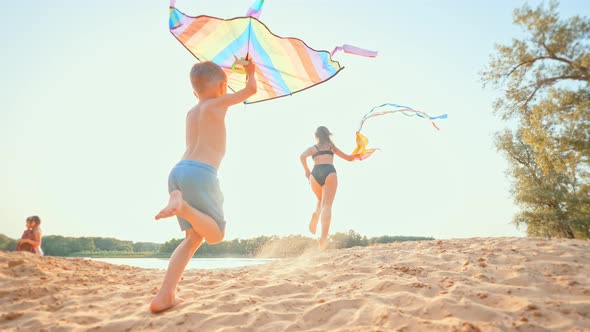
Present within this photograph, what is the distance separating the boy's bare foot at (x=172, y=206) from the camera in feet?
8.33

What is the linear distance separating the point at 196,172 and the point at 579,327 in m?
2.82

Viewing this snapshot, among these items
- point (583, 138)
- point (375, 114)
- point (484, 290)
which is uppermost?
point (583, 138)

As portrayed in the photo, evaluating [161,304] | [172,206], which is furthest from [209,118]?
[161,304]

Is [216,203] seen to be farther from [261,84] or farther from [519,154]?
[519,154]

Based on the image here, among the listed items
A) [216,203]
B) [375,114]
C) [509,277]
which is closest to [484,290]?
[509,277]

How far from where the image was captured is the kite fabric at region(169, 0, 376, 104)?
383 centimetres

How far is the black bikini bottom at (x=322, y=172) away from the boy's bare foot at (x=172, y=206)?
4.23 metres

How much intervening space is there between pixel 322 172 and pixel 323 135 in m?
0.79

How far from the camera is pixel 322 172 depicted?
6711 mm

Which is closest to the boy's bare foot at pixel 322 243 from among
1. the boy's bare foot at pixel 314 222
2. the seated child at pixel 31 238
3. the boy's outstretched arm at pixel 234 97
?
the boy's bare foot at pixel 314 222

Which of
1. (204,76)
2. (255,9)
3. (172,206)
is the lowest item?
(172,206)

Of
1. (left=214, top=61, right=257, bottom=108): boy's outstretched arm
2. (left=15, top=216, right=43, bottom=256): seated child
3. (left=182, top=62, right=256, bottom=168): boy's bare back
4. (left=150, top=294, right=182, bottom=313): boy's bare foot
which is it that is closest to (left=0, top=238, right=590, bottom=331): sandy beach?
(left=150, top=294, right=182, bottom=313): boy's bare foot

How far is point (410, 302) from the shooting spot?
8.75ft

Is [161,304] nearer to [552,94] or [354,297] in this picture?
[354,297]
